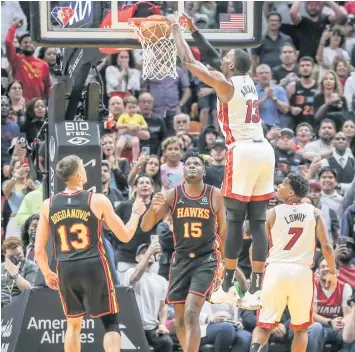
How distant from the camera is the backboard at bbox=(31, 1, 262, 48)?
1402cm

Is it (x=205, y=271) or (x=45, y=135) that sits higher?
(x=45, y=135)

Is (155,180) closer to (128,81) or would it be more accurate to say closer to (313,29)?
(128,81)

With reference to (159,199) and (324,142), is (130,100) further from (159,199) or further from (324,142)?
(159,199)

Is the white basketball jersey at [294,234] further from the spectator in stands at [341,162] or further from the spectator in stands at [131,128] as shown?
the spectator in stands at [131,128]

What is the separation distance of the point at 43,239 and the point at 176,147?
6103 millimetres

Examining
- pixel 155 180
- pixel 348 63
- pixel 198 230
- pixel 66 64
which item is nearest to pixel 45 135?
pixel 66 64

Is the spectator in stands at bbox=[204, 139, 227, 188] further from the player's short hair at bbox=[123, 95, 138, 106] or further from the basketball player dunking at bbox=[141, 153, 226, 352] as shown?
the basketball player dunking at bbox=[141, 153, 226, 352]

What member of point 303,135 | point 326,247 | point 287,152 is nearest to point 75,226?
point 326,247

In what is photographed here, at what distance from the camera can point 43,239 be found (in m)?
13.0

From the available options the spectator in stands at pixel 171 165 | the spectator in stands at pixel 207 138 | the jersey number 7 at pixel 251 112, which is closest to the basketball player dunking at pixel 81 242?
the jersey number 7 at pixel 251 112

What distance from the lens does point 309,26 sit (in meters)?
23.4

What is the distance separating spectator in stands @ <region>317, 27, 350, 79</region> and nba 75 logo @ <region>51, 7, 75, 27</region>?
8.56 m

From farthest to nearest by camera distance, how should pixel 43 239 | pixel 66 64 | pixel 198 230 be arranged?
pixel 66 64 < pixel 198 230 < pixel 43 239

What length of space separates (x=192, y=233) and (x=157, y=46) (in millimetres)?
1925
